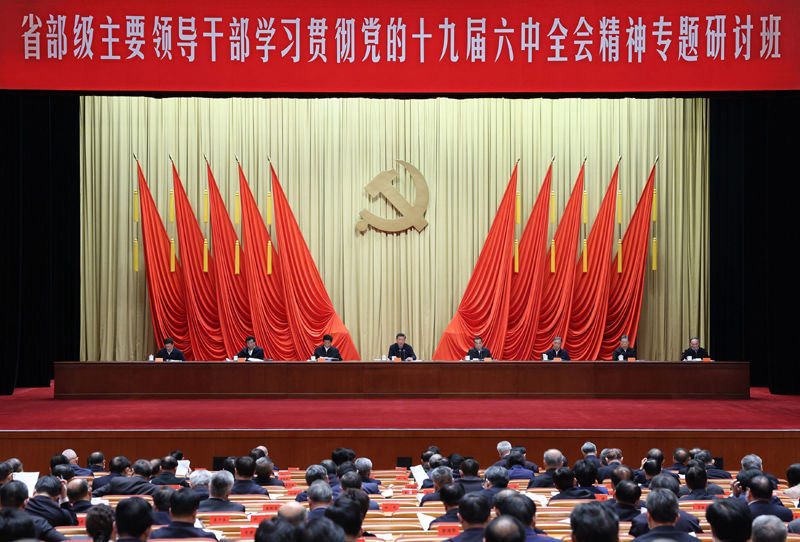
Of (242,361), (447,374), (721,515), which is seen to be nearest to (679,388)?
(447,374)

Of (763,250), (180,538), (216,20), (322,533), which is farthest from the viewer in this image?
(763,250)

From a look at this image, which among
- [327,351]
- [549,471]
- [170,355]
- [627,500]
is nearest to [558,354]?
[327,351]

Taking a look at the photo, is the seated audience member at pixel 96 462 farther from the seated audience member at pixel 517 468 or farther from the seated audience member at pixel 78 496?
the seated audience member at pixel 517 468

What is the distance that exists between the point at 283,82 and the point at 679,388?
4.70 metres

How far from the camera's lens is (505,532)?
2059 mm

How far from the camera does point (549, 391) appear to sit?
8766mm

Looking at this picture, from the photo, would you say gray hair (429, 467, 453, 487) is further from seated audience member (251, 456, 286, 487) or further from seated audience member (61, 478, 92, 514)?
seated audience member (61, 478, 92, 514)

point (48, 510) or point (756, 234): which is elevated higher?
point (756, 234)

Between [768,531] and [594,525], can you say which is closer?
[594,525]

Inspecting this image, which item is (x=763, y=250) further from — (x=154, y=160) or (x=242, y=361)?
(x=154, y=160)

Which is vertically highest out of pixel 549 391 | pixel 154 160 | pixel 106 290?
pixel 154 160

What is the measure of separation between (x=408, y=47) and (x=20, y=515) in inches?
217

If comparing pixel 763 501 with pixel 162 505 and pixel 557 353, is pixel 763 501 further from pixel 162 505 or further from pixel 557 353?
pixel 557 353

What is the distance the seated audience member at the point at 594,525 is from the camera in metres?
2.18
